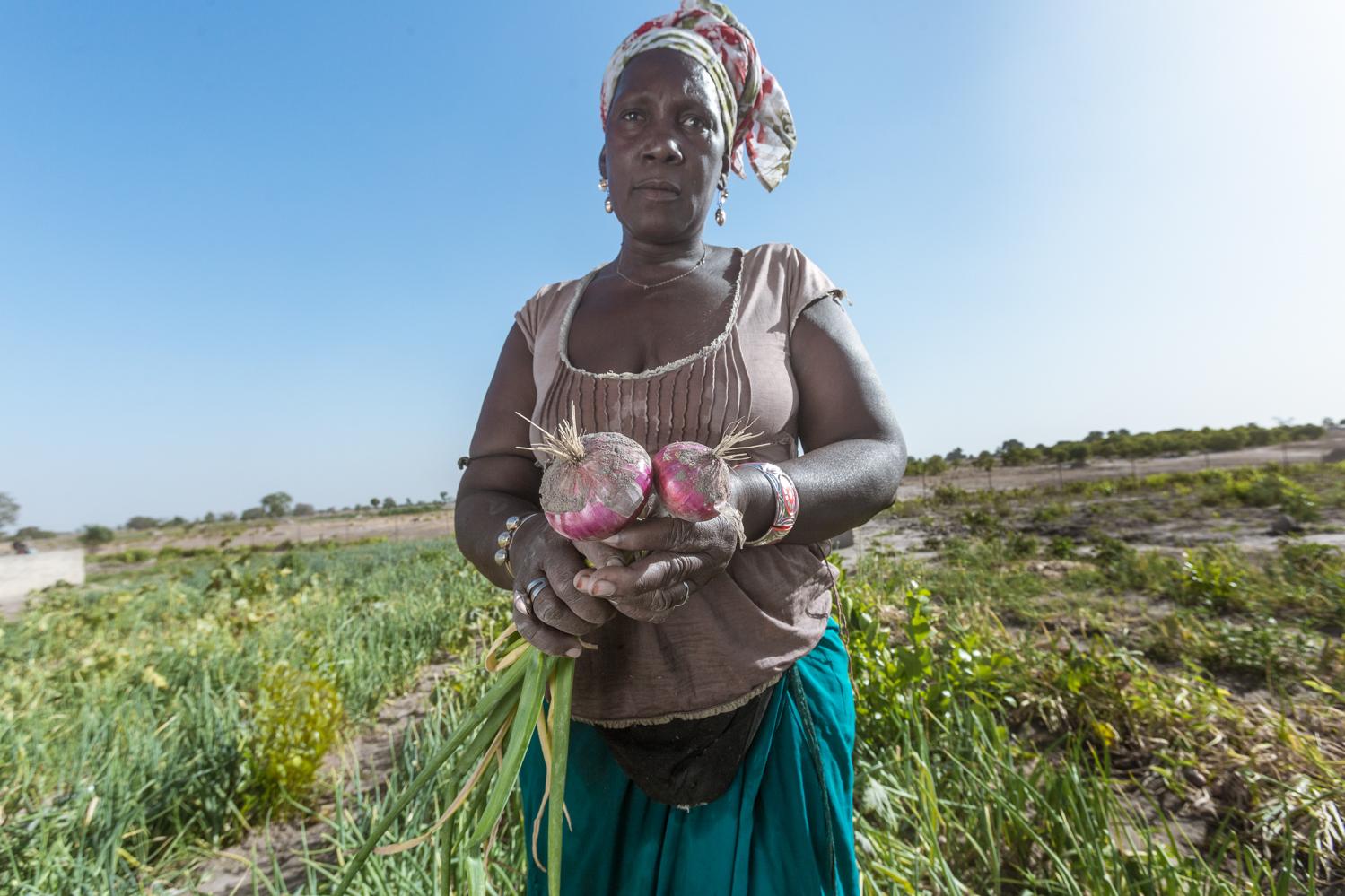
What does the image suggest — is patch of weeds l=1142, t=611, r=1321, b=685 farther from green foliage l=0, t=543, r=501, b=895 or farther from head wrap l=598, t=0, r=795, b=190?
green foliage l=0, t=543, r=501, b=895

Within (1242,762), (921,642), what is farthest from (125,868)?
(1242,762)

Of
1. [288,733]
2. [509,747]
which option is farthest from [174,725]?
[509,747]

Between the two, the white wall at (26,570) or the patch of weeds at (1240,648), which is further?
the white wall at (26,570)

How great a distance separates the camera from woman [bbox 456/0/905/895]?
97 cm

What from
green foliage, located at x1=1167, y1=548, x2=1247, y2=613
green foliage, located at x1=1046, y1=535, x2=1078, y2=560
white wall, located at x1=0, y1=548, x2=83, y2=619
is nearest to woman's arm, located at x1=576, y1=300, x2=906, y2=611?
green foliage, located at x1=1167, y1=548, x2=1247, y2=613

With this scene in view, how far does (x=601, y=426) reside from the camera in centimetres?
108

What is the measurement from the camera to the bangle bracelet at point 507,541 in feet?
3.15

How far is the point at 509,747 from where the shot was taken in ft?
2.92

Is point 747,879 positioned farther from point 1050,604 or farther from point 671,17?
point 1050,604

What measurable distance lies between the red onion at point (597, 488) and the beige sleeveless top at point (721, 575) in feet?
0.96

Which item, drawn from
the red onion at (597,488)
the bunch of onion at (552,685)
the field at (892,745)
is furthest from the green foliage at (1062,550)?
the red onion at (597,488)

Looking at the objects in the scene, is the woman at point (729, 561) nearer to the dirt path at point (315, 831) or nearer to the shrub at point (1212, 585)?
the dirt path at point (315, 831)

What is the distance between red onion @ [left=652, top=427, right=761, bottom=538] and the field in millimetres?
623

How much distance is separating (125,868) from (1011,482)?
2564 centimetres
